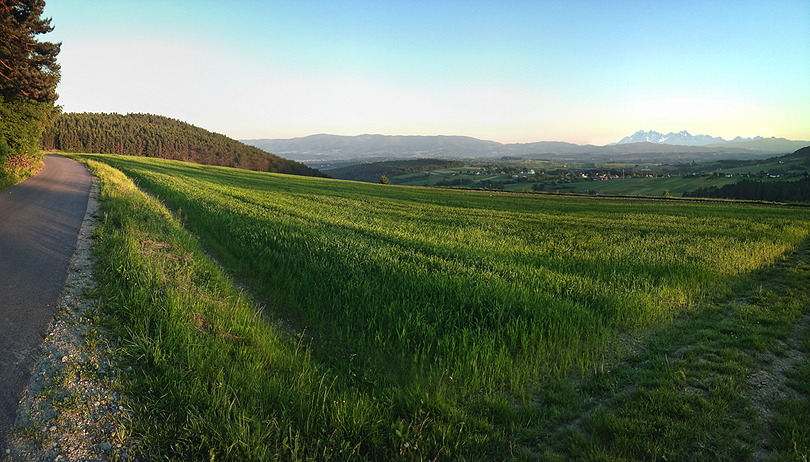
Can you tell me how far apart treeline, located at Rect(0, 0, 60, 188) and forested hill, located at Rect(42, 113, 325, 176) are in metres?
120

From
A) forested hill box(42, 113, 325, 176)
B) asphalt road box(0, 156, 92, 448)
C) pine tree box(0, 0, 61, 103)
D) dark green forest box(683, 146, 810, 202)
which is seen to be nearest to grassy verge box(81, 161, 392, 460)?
asphalt road box(0, 156, 92, 448)

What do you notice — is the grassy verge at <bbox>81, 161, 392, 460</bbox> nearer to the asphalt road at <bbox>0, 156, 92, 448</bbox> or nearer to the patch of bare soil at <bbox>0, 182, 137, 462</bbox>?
the patch of bare soil at <bbox>0, 182, 137, 462</bbox>

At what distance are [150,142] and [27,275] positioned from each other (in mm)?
158466

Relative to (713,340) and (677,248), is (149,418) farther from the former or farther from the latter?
(677,248)

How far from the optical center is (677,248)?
14.8 metres

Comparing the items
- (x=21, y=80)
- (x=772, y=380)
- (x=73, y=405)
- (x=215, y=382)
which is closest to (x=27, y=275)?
(x=73, y=405)

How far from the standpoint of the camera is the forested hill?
392 ft

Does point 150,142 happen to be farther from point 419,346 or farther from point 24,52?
point 419,346

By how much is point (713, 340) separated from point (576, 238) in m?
11.2

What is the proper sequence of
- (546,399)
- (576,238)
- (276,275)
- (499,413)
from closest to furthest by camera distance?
(499,413) < (546,399) < (276,275) < (576,238)

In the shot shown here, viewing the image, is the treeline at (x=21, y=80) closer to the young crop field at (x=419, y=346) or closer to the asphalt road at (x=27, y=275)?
the asphalt road at (x=27, y=275)

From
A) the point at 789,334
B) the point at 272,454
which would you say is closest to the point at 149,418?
the point at 272,454

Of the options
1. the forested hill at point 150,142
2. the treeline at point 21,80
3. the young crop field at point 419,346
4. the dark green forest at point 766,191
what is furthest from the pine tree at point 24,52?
the forested hill at point 150,142

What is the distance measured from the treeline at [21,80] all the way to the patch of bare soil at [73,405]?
22.9 meters
